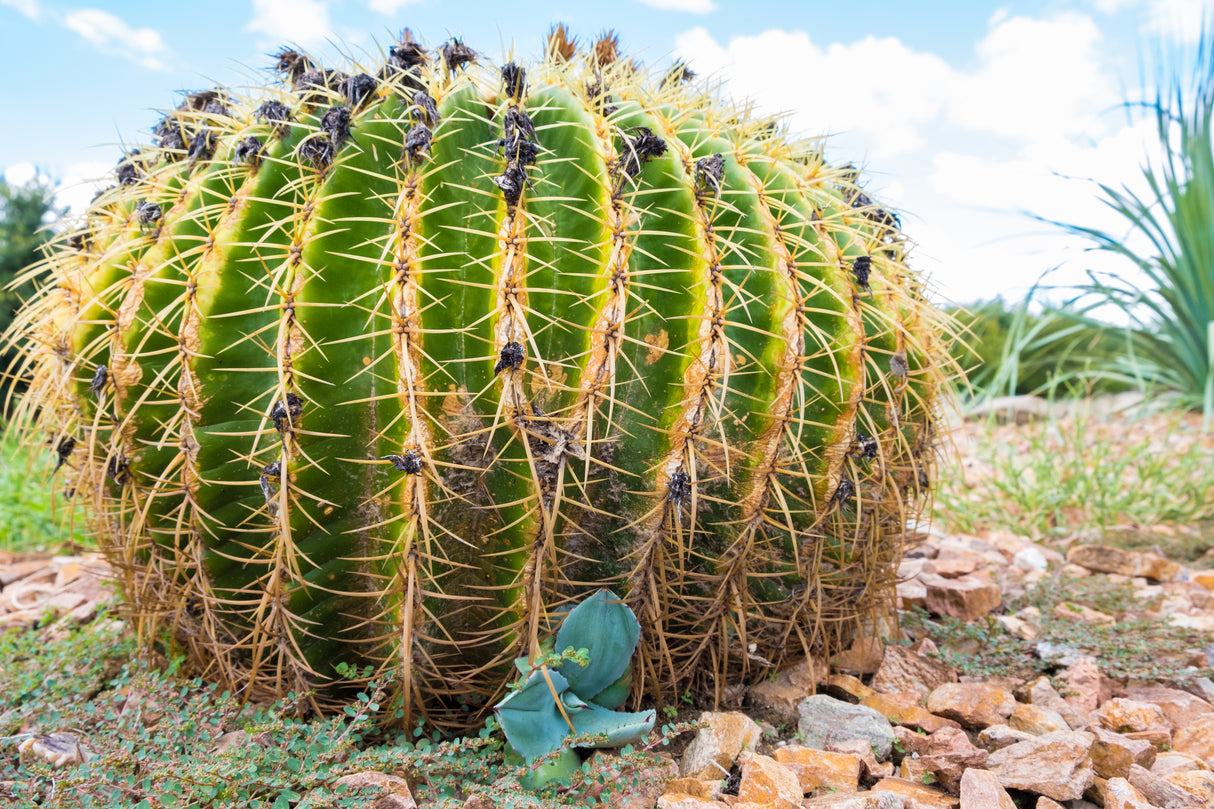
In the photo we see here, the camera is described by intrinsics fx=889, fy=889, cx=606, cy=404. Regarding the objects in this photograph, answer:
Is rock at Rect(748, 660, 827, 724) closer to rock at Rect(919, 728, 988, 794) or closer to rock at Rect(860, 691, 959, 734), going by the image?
rock at Rect(860, 691, 959, 734)

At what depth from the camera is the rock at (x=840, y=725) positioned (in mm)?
2273

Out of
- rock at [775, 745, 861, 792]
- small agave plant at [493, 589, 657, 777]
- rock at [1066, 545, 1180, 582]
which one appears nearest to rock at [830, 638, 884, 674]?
rock at [775, 745, 861, 792]

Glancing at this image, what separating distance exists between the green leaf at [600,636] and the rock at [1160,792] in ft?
4.02

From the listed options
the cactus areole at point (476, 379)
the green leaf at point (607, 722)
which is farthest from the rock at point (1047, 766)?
the green leaf at point (607, 722)

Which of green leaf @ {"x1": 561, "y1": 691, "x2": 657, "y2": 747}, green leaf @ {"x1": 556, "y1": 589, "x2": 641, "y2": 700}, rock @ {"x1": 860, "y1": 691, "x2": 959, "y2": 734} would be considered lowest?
rock @ {"x1": 860, "y1": 691, "x2": 959, "y2": 734}

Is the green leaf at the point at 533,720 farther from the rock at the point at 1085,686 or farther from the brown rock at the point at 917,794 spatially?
the rock at the point at 1085,686

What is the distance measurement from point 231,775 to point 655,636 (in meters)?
1.02

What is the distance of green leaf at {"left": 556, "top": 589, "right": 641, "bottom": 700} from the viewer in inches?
83.5

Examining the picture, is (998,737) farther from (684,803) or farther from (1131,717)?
(684,803)

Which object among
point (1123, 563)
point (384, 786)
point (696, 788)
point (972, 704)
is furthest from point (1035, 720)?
point (1123, 563)

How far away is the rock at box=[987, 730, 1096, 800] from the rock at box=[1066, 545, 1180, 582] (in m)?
2.39

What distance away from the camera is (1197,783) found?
207cm

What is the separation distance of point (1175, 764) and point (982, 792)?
2.04 ft

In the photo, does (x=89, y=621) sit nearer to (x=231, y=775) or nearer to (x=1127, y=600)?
(x=231, y=775)
